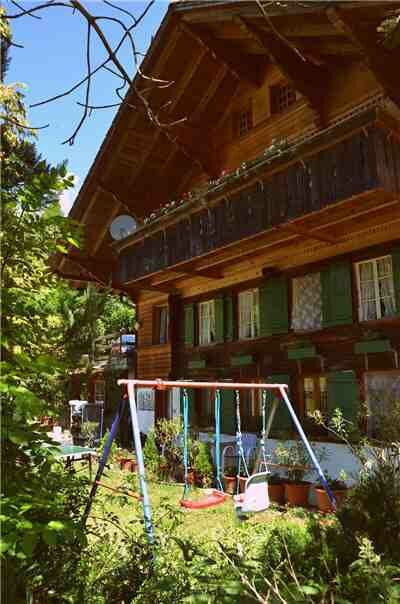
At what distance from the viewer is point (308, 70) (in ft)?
34.3

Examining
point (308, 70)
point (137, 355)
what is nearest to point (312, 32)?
point (308, 70)

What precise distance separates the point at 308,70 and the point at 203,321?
23.6 ft

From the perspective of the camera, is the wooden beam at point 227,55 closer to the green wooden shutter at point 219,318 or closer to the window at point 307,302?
the window at point 307,302

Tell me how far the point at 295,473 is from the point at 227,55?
33.0ft

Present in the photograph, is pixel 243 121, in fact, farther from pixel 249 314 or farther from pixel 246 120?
pixel 249 314

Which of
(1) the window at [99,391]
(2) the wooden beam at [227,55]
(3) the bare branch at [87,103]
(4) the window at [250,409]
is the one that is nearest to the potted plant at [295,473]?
(4) the window at [250,409]

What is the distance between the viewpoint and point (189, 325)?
47.3 ft

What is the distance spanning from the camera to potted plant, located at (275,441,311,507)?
9.03m

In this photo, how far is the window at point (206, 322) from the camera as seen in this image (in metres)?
13.9

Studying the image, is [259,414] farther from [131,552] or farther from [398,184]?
[131,552]

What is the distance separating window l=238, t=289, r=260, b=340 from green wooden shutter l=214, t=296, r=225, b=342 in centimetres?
56

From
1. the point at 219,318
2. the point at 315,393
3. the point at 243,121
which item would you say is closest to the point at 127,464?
the point at 219,318

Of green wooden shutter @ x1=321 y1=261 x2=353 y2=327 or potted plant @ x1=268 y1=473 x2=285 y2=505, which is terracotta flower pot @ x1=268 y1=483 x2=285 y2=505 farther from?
green wooden shutter @ x1=321 y1=261 x2=353 y2=327

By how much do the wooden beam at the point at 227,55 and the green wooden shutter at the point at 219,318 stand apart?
5.81 meters
